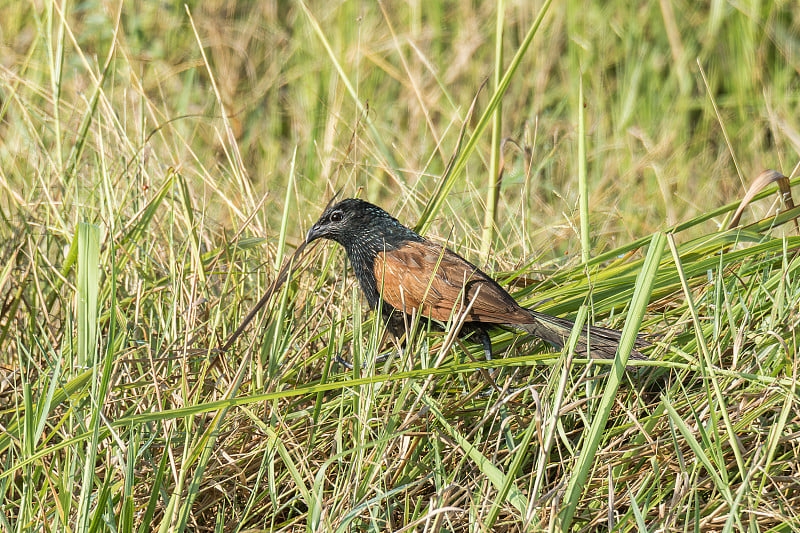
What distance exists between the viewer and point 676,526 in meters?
1.76

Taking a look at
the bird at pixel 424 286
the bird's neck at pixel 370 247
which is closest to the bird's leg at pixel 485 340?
the bird at pixel 424 286

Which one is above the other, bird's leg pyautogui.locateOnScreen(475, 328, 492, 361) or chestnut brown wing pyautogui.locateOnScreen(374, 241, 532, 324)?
chestnut brown wing pyautogui.locateOnScreen(374, 241, 532, 324)

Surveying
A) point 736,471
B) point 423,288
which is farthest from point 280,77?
point 736,471

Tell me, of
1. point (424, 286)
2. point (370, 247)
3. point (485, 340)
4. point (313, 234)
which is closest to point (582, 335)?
point (485, 340)

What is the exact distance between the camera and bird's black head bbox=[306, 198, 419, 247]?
268 cm

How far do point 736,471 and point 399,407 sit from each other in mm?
792

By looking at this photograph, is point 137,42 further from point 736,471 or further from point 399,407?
point 736,471

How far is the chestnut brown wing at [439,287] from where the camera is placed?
88.8 inches

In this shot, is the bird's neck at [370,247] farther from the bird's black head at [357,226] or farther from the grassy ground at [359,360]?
the grassy ground at [359,360]

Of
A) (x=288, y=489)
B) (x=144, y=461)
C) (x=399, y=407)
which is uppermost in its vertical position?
(x=399, y=407)

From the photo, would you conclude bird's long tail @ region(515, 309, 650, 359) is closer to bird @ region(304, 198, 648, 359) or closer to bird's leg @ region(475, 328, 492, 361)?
bird @ region(304, 198, 648, 359)

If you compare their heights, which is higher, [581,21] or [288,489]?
[581,21]

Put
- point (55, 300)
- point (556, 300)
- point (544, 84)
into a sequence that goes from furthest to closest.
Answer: point (544, 84) < point (55, 300) < point (556, 300)

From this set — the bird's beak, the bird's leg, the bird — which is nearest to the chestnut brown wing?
the bird
